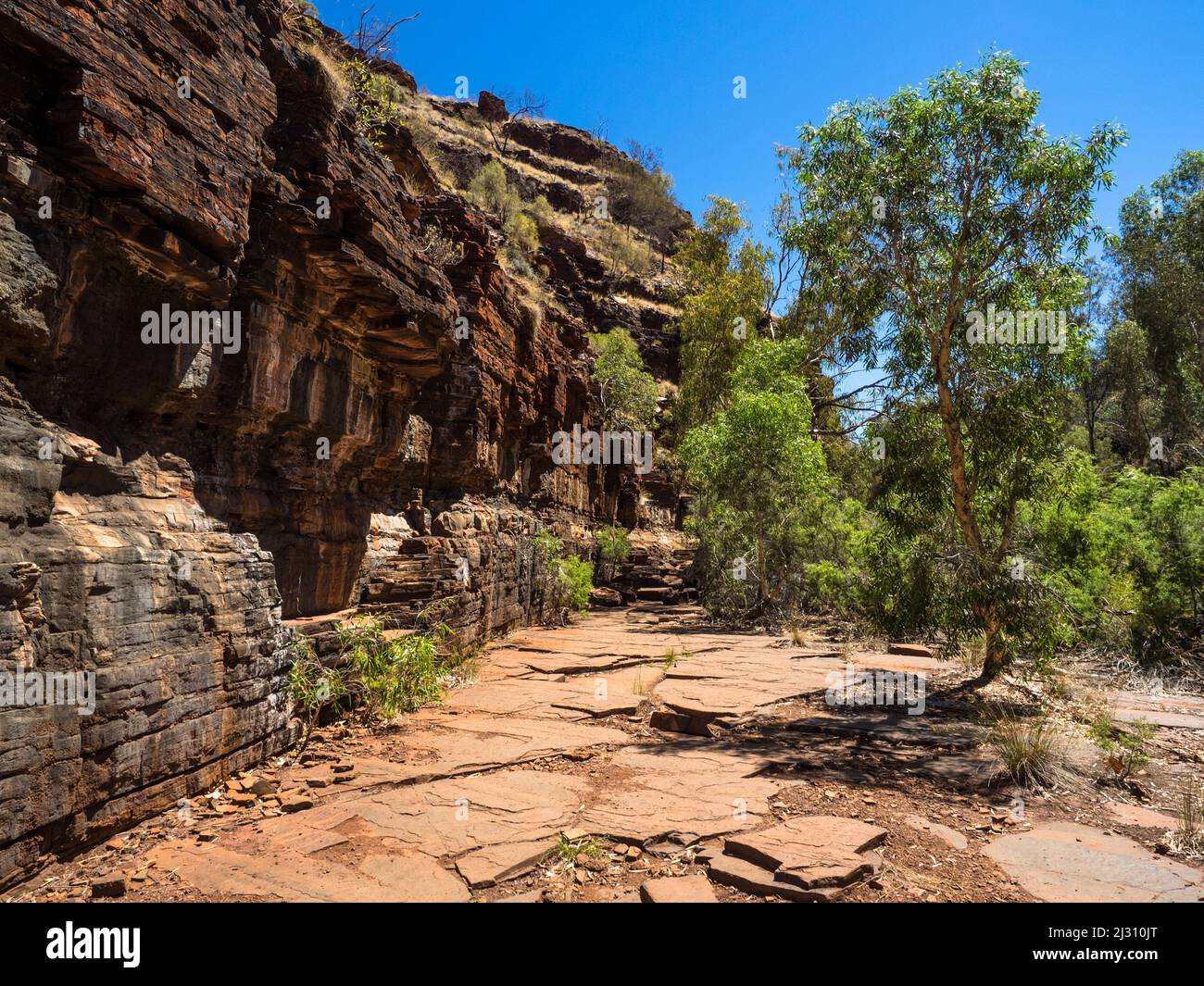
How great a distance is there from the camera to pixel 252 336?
258 inches

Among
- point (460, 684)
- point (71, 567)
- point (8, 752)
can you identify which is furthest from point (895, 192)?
point (8, 752)

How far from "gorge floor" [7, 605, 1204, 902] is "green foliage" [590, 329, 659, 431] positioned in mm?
20073

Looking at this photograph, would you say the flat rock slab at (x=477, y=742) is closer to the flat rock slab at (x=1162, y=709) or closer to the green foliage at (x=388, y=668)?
the green foliage at (x=388, y=668)

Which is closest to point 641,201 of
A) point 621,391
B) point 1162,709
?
point 621,391

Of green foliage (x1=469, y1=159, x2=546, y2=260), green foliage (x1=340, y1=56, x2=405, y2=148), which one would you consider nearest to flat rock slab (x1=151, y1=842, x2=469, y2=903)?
green foliage (x1=340, y1=56, x2=405, y2=148)

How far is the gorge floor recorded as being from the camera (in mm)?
3736

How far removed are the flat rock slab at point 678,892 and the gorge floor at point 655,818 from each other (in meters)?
0.02

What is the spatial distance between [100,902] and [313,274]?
5801mm

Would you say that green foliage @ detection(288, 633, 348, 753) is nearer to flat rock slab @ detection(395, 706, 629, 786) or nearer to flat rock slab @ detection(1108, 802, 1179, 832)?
flat rock slab @ detection(395, 706, 629, 786)

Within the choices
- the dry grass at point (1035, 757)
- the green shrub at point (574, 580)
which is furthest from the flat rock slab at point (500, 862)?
the green shrub at point (574, 580)

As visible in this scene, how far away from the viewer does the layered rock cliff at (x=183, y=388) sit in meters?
3.97

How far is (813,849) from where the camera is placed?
4.09 m

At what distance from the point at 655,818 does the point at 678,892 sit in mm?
1222

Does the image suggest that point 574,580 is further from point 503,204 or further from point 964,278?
point 503,204
